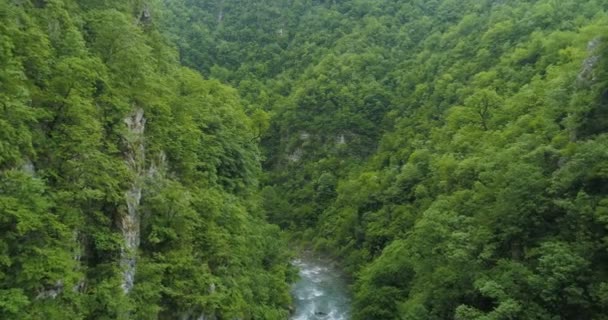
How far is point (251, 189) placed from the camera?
4231 cm

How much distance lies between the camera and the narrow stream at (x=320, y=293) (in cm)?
4288

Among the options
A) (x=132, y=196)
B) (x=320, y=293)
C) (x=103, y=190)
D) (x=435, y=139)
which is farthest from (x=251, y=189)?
(x=435, y=139)

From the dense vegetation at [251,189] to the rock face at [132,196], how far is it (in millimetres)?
127

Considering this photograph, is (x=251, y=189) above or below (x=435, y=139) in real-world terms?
below

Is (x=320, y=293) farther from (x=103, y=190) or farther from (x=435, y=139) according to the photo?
(x=103, y=190)

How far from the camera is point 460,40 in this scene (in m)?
81.4

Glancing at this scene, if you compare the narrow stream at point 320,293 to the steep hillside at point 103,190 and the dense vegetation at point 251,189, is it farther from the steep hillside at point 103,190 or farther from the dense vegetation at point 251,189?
the steep hillside at point 103,190

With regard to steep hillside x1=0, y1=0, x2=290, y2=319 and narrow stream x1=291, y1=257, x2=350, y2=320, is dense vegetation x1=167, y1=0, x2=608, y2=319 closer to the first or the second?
narrow stream x1=291, y1=257, x2=350, y2=320

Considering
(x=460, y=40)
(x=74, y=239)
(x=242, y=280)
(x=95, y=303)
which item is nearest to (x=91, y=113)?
(x=74, y=239)

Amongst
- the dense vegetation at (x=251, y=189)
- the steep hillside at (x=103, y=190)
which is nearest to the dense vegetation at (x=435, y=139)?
the dense vegetation at (x=251, y=189)

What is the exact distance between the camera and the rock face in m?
20.0

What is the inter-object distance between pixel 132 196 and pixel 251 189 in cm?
2046

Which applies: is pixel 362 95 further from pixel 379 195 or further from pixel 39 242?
pixel 39 242

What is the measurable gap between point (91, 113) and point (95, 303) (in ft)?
24.4
